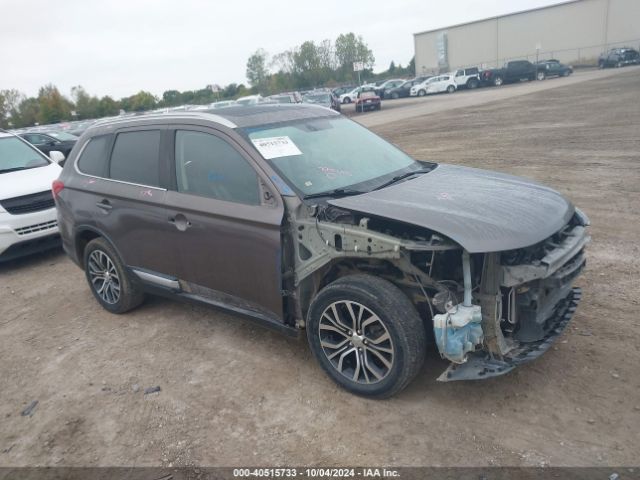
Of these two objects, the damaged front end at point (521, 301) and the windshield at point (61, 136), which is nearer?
the damaged front end at point (521, 301)

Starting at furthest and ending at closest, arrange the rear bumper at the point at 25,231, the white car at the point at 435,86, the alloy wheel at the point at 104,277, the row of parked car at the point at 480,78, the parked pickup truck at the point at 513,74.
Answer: the white car at the point at 435,86 < the row of parked car at the point at 480,78 < the parked pickup truck at the point at 513,74 < the rear bumper at the point at 25,231 < the alloy wheel at the point at 104,277

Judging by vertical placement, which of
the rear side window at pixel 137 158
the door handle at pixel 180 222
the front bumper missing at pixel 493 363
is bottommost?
the front bumper missing at pixel 493 363

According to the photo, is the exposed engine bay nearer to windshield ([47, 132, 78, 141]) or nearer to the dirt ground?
the dirt ground

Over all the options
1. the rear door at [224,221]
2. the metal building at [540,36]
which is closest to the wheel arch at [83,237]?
the rear door at [224,221]

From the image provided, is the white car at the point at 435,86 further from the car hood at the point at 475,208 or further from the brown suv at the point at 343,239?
the car hood at the point at 475,208

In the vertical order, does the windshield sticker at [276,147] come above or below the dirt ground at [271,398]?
above

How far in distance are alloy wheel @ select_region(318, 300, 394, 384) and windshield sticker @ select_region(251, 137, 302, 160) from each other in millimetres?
1194

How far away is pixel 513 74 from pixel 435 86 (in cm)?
584

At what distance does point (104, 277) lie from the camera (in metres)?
5.02

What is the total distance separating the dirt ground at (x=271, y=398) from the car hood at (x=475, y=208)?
106 cm

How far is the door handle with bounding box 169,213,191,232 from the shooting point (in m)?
3.96

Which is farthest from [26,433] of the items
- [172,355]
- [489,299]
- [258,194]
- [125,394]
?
[489,299]

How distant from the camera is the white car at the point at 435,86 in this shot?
39.7 m

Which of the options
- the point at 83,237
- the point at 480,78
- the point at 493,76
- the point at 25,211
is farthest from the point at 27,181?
the point at 493,76
